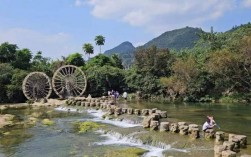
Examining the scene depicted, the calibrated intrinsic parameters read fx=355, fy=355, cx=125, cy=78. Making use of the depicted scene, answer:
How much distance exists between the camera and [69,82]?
6016 cm

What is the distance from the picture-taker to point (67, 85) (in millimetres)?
60125

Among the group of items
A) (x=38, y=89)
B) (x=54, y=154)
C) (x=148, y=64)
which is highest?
(x=148, y=64)

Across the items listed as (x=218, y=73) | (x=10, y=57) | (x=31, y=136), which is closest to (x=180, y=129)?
(x=31, y=136)

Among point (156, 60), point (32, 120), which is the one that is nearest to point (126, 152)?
point (32, 120)

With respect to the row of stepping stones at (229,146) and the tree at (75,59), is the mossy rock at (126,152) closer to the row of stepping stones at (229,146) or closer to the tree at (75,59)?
the row of stepping stones at (229,146)

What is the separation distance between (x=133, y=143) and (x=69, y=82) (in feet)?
119

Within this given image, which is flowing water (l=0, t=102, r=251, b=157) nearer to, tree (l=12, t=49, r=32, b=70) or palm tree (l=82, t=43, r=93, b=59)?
tree (l=12, t=49, r=32, b=70)

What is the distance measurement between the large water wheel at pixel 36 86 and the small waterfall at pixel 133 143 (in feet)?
102

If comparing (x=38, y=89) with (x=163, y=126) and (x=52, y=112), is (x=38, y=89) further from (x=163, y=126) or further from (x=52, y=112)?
(x=163, y=126)

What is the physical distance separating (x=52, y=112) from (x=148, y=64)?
24.4 metres

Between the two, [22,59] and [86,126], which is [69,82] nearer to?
[22,59]

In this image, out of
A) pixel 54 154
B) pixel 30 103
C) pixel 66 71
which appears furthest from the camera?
pixel 66 71

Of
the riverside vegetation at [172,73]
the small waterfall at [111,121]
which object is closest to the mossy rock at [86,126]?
the small waterfall at [111,121]

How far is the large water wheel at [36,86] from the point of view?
58281mm
